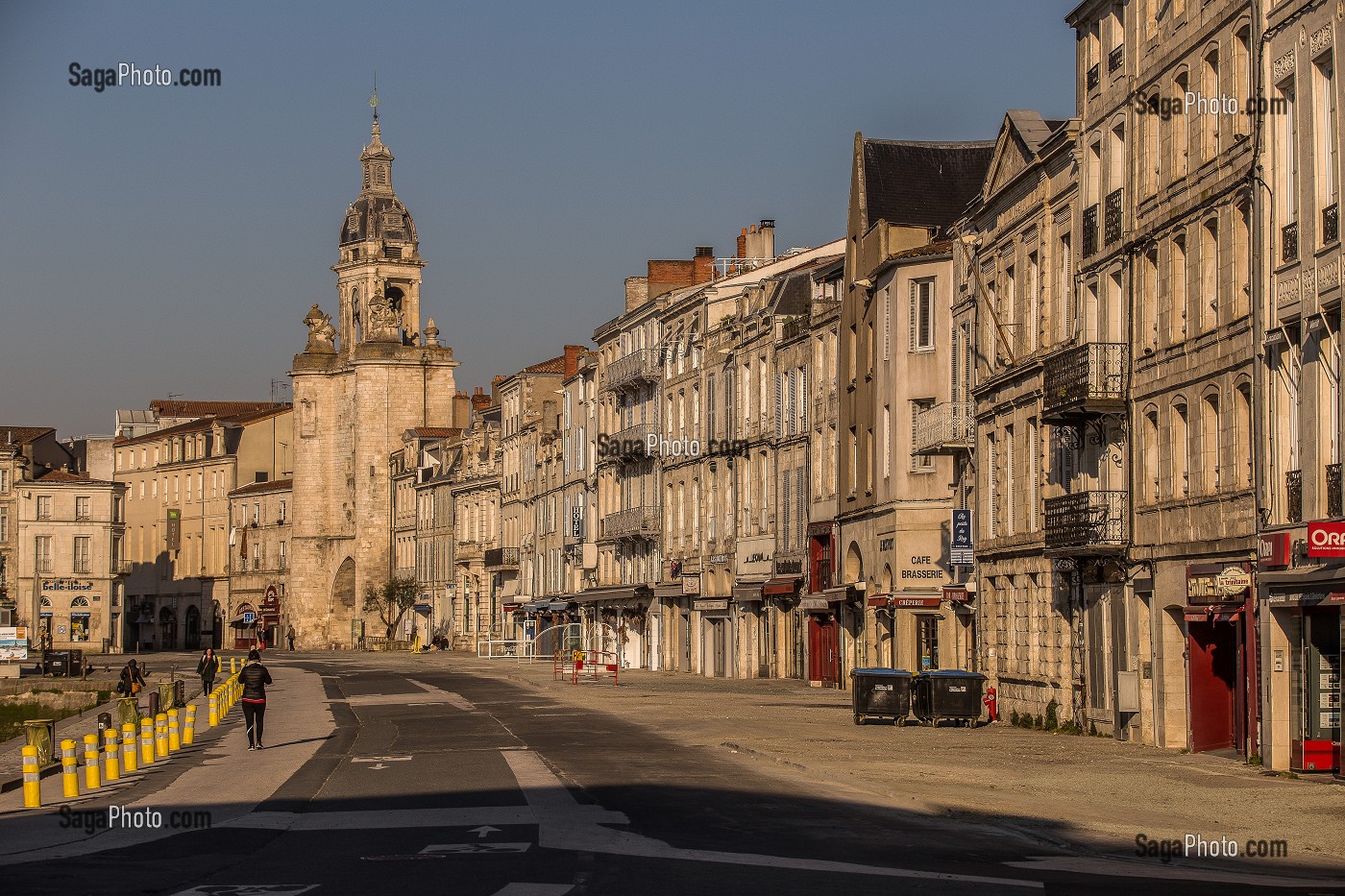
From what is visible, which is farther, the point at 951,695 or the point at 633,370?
the point at 633,370

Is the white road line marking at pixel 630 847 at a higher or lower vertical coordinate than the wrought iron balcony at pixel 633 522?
lower

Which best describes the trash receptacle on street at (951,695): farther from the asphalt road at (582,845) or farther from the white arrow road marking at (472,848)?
the white arrow road marking at (472,848)

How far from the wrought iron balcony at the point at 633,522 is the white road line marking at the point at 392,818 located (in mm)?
53336

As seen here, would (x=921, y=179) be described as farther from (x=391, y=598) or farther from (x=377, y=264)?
(x=377, y=264)

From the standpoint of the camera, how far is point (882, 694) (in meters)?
34.8

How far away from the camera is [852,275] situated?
1984 inches

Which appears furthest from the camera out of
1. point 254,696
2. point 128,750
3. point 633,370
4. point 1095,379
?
point 633,370

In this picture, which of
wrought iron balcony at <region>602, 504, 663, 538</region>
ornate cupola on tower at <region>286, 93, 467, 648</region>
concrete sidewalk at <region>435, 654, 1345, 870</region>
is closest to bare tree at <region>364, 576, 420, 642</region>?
ornate cupola on tower at <region>286, 93, 467, 648</region>

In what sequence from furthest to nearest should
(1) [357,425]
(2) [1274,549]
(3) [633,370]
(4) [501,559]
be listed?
(1) [357,425] → (4) [501,559] → (3) [633,370] → (2) [1274,549]

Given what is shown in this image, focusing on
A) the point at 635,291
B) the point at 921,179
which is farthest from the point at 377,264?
the point at 921,179

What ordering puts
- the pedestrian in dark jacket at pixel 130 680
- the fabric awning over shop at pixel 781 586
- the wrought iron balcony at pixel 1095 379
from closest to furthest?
the wrought iron balcony at pixel 1095 379, the pedestrian in dark jacket at pixel 130 680, the fabric awning over shop at pixel 781 586

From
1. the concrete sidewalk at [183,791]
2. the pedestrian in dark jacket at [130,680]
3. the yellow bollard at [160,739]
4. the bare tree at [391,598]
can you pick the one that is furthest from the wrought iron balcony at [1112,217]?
the bare tree at [391,598]

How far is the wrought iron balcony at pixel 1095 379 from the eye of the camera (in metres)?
31.3

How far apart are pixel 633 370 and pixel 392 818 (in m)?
58.0
